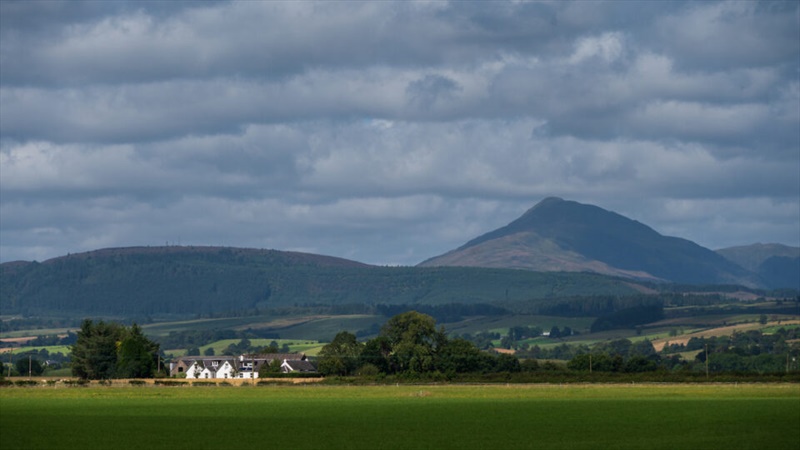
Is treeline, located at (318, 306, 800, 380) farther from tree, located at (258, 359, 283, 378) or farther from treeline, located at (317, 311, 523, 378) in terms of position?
tree, located at (258, 359, 283, 378)

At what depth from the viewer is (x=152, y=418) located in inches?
3216

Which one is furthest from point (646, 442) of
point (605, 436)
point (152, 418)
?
point (152, 418)

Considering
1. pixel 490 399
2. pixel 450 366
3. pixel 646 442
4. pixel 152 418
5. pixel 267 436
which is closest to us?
pixel 646 442

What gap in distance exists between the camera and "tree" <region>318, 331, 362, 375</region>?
6875 inches

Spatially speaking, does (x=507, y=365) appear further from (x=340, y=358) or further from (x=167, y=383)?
(x=167, y=383)

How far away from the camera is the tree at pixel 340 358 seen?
573ft

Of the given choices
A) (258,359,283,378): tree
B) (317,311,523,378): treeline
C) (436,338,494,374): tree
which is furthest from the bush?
(436,338,494,374): tree

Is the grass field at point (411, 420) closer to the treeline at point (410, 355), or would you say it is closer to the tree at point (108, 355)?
the tree at point (108, 355)

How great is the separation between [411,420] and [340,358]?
9730 cm

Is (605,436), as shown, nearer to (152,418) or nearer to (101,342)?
(152,418)

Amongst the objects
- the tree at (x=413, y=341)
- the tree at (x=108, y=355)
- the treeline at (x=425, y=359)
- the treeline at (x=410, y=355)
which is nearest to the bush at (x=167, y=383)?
the tree at (x=108, y=355)

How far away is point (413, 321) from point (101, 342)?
41997mm

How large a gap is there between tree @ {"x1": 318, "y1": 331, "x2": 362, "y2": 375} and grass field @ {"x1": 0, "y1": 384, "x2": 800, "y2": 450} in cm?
4991

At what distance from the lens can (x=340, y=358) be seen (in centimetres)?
17550
